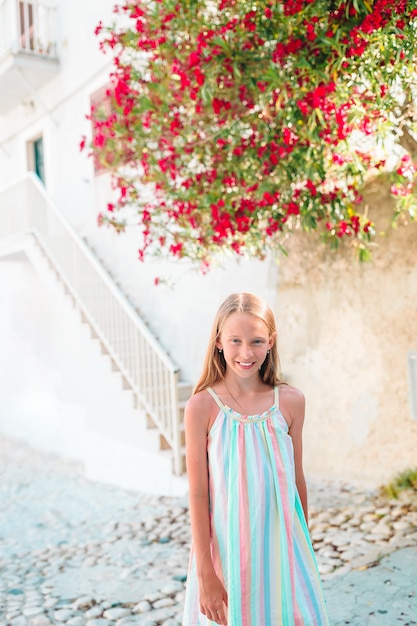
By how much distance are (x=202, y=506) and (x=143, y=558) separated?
2746 millimetres

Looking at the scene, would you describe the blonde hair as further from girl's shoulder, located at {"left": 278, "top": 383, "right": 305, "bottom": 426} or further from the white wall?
the white wall

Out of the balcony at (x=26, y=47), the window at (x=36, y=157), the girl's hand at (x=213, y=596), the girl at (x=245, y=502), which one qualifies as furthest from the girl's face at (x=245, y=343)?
the window at (x=36, y=157)

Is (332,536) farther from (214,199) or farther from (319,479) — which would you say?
(214,199)

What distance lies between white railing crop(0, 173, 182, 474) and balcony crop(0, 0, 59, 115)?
2134 millimetres

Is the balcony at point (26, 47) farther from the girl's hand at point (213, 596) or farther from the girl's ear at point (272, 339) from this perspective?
the girl's hand at point (213, 596)

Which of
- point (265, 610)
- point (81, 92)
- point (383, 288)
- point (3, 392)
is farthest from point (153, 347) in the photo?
point (3, 392)

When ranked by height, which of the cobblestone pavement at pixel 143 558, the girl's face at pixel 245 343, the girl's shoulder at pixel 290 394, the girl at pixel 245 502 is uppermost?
the girl's face at pixel 245 343

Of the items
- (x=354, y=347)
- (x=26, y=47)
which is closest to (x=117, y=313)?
(x=354, y=347)

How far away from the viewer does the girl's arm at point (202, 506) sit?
190 cm

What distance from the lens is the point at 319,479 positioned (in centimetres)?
562

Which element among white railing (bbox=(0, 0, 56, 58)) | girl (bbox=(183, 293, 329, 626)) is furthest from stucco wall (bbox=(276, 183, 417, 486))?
white railing (bbox=(0, 0, 56, 58))

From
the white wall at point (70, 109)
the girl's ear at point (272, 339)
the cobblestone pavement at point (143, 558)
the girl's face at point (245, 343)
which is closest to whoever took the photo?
the girl's face at point (245, 343)

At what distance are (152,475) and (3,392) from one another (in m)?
6.39

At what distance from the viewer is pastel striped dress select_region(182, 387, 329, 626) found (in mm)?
1917
